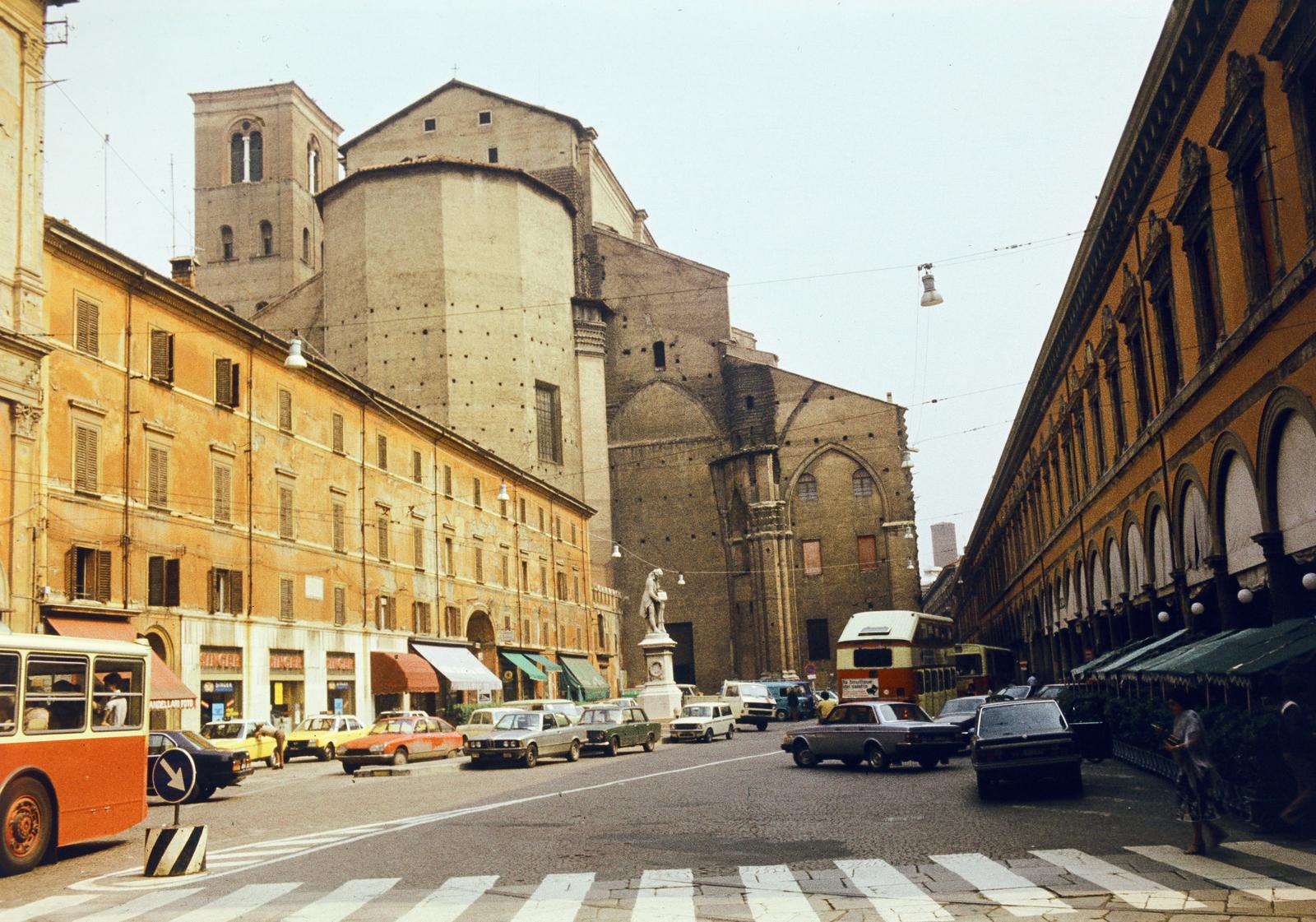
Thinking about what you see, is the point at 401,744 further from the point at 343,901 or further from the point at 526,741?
the point at 343,901

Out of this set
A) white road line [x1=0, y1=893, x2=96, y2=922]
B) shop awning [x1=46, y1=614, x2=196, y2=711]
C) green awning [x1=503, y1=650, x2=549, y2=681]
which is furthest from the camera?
green awning [x1=503, y1=650, x2=549, y2=681]

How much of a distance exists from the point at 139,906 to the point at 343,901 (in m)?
1.69

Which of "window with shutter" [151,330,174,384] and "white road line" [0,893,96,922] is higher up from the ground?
"window with shutter" [151,330,174,384]

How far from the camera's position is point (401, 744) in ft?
89.9

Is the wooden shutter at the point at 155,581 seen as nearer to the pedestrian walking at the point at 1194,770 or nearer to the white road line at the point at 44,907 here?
the white road line at the point at 44,907

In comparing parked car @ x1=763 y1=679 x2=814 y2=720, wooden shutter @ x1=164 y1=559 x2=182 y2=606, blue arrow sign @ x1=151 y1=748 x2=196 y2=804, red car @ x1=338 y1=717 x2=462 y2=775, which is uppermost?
wooden shutter @ x1=164 y1=559 x2=182 y2=606

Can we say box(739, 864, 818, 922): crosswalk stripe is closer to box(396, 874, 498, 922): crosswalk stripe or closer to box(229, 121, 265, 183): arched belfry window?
box(396, 874, 498, 922): crosswalk stripe

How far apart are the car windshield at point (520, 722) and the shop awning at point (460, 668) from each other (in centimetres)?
1436

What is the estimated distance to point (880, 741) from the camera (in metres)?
22.0

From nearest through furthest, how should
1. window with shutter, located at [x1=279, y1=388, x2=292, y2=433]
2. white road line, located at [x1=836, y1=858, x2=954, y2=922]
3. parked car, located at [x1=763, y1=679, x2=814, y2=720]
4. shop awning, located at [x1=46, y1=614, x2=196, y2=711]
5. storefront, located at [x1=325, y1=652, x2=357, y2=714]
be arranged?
1. white road line, located at [x1=836, y1=858, x2=954, y2=922]
2. shop awning, located at [x1=46, y1=614, x2=196, y2=711]
3. window with shutter, located at [x1=279, y1=388, x2=292, y2=433]
4. storefront, located at [x1=325, y1=652, x2=357, y2=714]
5. parked car, located at [x1=763, y1=679, x2=814, y2=720]

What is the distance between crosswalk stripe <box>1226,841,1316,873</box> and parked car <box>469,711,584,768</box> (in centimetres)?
1744

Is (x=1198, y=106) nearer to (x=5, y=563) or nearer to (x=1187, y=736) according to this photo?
(x=1187, y=736)

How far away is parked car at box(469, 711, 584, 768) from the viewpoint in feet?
86.5

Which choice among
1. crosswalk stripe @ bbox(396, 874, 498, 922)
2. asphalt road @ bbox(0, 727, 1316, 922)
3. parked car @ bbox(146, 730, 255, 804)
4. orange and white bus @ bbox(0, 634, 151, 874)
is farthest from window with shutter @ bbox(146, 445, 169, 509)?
crosswalk stripe @ bbox(396, 874, 498, 922)
